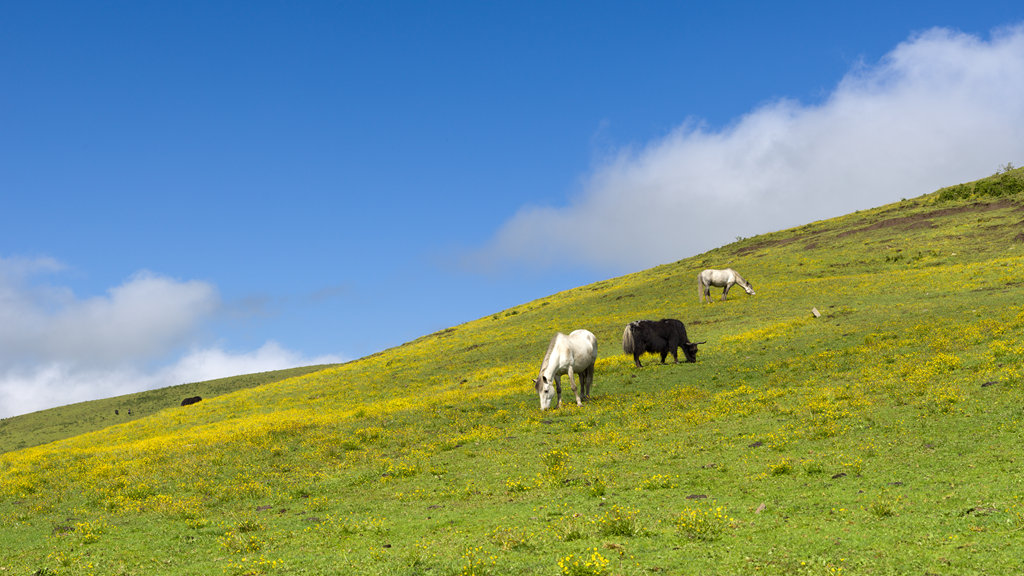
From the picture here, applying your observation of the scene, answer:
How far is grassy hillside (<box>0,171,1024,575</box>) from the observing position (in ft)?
32.7

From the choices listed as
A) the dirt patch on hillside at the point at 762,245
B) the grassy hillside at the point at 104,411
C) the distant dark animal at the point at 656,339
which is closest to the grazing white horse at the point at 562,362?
the distant dark animal at the point at 656,339

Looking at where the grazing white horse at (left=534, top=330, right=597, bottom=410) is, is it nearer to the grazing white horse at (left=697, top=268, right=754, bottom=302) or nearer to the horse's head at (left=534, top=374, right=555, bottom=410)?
the horse's head at (left=534, top=374, right=555, bottom=410)

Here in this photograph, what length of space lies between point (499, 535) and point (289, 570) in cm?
346

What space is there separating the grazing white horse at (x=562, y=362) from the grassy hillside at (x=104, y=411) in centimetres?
4632

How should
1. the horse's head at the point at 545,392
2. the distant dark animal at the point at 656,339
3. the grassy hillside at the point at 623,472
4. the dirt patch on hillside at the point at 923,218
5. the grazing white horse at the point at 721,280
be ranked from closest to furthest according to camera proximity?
the grassy hillside at the point at 623,472 → the horse's head at the point at 545,392 → the distant dark animal at the point at 656,339 → the grazing white horse at the point at 721,280 → the dirt patch on hillside at the point at 923,218

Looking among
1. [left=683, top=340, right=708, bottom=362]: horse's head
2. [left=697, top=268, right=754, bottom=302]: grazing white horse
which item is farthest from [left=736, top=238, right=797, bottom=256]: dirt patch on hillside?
[left=683, top=340, right=708, bottom=362]: horse's head

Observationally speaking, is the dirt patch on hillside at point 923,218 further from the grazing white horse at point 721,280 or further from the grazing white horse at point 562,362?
the grazing white horse at point 562,362

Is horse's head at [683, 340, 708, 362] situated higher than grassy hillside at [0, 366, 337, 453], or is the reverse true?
grassy hillside at [0, 366, 337, 453]

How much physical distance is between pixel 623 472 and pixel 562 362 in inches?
364

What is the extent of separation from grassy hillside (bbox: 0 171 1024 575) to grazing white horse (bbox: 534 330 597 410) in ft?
3.28

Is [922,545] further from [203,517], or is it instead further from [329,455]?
[329,455]

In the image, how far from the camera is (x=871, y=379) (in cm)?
2200

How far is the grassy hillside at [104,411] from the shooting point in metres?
55.3

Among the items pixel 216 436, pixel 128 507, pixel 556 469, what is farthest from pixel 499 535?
pixel 216 436
